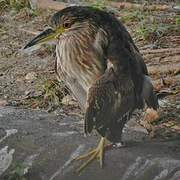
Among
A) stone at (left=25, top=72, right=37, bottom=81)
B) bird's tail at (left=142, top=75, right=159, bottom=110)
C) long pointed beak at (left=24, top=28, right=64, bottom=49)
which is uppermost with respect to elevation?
long pointed beak at (left=24, top=28, right=64, bottom=49)

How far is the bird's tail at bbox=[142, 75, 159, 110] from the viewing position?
5.94 metres

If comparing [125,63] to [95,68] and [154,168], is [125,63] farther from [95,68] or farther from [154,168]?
[154,168]

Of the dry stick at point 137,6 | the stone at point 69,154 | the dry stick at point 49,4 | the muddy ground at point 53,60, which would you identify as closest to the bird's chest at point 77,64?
the stone at point 69,154

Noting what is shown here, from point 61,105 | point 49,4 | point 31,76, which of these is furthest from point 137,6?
point 61,105

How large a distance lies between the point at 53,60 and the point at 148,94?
7.91 ft

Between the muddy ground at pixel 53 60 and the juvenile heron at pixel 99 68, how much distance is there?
751mm

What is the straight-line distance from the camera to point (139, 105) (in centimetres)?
594

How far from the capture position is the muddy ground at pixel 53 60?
7113 millimetres

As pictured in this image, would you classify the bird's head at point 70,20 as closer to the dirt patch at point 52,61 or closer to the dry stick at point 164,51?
the dirt patch at point 52,61

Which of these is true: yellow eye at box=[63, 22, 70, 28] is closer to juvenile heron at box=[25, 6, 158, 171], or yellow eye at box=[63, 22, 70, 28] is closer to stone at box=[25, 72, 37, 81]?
juvenile heron at box=[25, 6, 158, 171]

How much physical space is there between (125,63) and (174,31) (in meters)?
2.77

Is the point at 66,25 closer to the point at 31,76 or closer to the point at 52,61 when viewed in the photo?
the point at 31,76

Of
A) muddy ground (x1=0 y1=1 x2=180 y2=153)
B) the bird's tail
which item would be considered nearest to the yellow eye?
the bird's tail

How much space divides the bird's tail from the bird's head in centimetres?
60
